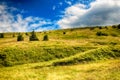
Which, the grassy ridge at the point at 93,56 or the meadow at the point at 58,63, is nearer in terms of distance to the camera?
the meadow at the point at 58,63

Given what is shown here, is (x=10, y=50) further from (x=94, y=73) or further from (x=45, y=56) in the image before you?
(x=94, y=73)

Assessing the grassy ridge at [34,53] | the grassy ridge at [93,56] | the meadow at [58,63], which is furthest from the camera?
the grassy ridge at [34,53]

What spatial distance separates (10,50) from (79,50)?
65.8ft

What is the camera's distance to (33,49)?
186 ft

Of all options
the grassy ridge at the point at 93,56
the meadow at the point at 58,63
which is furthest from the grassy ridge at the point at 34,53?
the grassy ridge at the point at 93,56

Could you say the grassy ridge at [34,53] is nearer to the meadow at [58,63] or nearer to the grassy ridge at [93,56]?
the meadow at [58,63]

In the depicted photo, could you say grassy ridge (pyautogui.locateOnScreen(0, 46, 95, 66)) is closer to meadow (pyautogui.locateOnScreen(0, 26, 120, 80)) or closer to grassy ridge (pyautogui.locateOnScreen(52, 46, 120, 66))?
meadow (pyautogui.locateOnScreen(0, 26, 120, 80))

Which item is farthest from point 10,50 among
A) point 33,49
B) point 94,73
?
point 94,73

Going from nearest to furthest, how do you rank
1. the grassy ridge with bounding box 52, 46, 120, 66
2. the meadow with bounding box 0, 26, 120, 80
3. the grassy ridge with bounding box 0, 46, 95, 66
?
1. the meadow with bounding box 0, 26, 120, 80
2. the grassy ridge with bounding box 52, 46, 120, 66
3. the grassy ridge with bounding box 0, 46, 95, 66

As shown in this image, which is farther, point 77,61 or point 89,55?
point 89,55

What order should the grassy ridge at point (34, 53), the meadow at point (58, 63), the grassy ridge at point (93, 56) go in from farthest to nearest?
1. the grassy ridge at point (34, 53)
2. the grassy ridge at point (93, 56)
3. the meadow at point (58, 63)

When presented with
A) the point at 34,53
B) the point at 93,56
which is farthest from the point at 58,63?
the point at 34,53

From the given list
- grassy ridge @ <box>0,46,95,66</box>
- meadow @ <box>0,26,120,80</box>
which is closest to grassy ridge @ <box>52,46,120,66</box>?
meadow @ <box>0,26,120,80</box>

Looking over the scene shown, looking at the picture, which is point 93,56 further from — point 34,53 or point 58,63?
point 34,53
